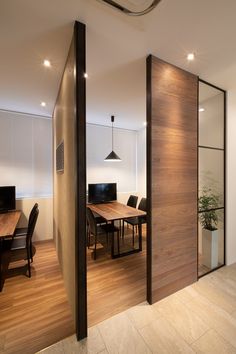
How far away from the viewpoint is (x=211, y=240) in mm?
2480

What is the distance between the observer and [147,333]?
151 centimetres

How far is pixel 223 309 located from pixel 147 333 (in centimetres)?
88

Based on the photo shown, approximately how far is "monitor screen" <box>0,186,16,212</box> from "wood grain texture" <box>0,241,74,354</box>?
1.32 metres

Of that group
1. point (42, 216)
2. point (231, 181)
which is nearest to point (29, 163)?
point (42, 216)

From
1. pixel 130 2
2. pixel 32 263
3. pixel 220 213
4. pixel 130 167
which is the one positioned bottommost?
pixel 32 263

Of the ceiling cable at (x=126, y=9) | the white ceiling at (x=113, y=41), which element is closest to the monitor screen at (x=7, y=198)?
the white ceiling at (x=113, y=41)

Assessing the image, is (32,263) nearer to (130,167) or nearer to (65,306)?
(65,306)

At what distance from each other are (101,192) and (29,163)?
1755 mm

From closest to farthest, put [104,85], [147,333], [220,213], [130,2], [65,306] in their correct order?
[130,2] < [147,333] < [65,306] < [104,85] < [220,213]

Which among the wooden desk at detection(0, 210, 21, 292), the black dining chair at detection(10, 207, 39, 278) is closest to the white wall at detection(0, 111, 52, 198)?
the wooden desk at detection(0, 210, 21, 292)

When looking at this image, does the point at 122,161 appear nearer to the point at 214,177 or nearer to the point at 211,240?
the point at 214,177

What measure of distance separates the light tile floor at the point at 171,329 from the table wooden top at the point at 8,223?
4.35 ft

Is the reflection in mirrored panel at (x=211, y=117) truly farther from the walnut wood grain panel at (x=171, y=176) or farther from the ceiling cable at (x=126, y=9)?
the ceiling cable at (x=126, y=9)

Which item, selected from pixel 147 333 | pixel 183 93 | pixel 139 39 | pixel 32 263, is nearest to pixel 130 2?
pixel 139 39
